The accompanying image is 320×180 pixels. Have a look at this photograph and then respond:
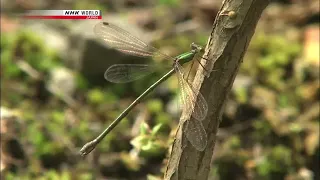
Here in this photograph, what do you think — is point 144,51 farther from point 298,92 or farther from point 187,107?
point 298,92

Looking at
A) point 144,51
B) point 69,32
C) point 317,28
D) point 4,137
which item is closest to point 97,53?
point 69,32

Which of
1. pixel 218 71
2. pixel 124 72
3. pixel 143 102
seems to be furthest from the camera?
pixel 143 102

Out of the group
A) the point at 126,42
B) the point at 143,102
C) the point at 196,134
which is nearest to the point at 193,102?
the point at 196,134

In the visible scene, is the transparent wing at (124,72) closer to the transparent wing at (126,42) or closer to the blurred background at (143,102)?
the transparent wing at (126,42)

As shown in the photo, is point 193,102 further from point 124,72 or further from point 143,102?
point 143,102

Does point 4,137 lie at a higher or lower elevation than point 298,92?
lower

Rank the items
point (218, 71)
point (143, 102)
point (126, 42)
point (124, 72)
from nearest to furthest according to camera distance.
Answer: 1. point (218, 71)
2. point (126, 42)
3. point (124, 72)
4. point (143, 102)
